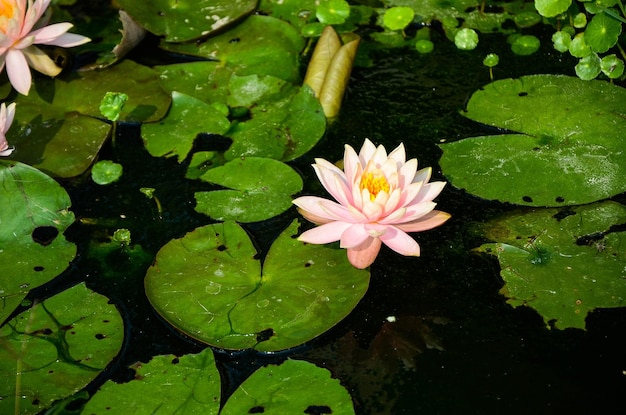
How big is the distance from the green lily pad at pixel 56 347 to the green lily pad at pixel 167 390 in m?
0.11

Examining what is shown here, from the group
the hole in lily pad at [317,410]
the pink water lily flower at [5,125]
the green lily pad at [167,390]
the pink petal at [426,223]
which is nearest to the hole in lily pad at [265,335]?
the green lily pad at [167,390]

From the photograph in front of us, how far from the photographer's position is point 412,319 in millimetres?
2480

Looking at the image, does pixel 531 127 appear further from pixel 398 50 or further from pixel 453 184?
pixel 398 50

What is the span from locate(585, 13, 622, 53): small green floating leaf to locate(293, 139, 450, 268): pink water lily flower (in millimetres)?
1218

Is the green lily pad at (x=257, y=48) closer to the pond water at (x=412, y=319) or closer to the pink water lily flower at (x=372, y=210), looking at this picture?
the pond water at (x=412, y=319)

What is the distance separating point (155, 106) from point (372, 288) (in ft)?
4.84

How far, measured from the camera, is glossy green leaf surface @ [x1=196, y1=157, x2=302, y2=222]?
111 inches

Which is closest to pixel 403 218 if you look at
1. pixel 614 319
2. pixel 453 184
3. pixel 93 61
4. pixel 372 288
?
pixel 372 288

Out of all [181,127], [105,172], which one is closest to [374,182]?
[181,127]

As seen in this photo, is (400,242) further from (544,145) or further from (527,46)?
(527,46)

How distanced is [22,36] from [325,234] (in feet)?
5.71

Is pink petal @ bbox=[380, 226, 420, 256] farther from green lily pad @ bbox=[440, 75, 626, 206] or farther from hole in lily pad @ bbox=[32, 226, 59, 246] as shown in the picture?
hole in lily pad @ bbox=[32, 226, 59, 246]

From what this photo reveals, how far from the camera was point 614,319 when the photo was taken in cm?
242

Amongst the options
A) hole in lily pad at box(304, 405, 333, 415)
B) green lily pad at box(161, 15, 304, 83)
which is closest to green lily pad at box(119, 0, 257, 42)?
green lily pad at box(161, 15, 304, 83)
